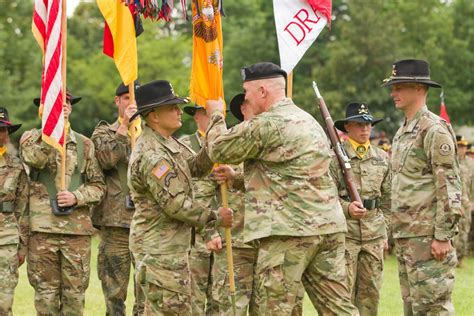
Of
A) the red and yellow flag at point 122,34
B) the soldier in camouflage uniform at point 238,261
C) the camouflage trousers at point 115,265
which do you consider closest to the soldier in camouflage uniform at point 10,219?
the camouflage trousers at point 115,265

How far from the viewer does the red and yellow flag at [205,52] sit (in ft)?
29.5

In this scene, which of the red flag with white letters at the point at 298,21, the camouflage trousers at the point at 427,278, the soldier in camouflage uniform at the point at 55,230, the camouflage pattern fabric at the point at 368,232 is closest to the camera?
the camouflage trousers at the point at 427,278

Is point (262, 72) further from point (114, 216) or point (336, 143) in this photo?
point (114, 216)

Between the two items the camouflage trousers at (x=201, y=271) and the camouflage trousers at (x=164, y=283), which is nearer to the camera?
the camouflage trousers at (x=164, y=283)

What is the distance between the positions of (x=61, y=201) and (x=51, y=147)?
Result: 62 cm

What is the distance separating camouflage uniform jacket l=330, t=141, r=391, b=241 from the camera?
428 inches

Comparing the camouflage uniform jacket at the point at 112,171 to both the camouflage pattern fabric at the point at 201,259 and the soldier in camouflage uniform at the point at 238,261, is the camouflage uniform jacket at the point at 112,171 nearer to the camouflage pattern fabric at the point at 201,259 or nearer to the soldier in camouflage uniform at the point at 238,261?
the camouflage pattern fabric at the point at 201,259

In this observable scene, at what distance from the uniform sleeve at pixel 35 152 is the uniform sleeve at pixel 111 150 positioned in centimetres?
64

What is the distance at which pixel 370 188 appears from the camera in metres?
11.0

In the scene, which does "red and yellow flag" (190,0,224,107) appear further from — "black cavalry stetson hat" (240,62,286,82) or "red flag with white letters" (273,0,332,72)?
"black cavalry stetson hat" (240,62,286,82)

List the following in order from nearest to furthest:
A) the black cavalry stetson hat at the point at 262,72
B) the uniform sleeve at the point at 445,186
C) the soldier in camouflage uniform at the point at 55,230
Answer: the black cavalry stetson hat at the point at 262,72
the uniform sleeve at the point at 445,186
the soldier in camouflage uniform at the point at 55,230

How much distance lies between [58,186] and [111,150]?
2.51 feet

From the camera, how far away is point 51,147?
10406mm

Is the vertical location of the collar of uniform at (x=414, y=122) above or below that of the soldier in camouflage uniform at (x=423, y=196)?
above
